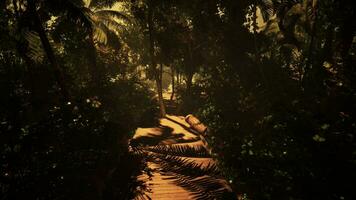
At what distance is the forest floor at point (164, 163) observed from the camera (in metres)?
7.05

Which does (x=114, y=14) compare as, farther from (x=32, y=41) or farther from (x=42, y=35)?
(x=42, y=35)

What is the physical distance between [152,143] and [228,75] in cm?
700

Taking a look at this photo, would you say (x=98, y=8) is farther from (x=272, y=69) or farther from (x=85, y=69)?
(x=272, y=69)

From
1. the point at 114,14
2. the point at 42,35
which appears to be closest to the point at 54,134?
the point at 42,35

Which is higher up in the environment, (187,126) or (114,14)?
(114,14)

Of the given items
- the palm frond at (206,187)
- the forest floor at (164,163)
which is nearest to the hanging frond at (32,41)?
the forest floor at (164,163)

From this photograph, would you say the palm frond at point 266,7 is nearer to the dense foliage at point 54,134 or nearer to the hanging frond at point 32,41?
the dense foliage at point 54,134

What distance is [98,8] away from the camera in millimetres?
20531

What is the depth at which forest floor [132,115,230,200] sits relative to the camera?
705 centimetres

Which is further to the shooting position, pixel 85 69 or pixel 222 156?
pixel 85 69

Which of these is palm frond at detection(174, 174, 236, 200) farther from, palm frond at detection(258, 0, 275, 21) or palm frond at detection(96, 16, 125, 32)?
palm frond at detection(96, 16, 125, 32)

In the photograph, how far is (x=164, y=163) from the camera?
6.98m

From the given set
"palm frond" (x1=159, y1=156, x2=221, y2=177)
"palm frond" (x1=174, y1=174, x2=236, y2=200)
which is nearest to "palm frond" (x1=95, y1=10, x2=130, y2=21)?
"palm frond" (x1=159, y1=156, x2=221, y2=177)

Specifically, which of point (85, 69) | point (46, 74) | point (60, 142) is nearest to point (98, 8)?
point (85, 69)
